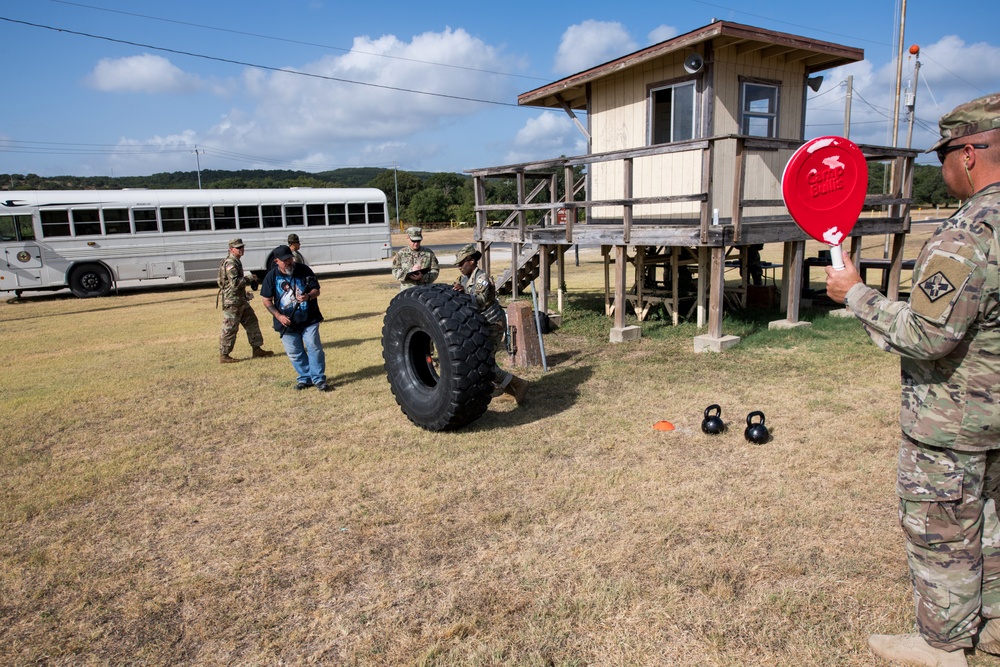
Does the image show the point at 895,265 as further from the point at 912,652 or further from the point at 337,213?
the point at 337,213

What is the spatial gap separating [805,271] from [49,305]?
59.2 ft

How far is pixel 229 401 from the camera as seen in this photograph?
22.7 feet

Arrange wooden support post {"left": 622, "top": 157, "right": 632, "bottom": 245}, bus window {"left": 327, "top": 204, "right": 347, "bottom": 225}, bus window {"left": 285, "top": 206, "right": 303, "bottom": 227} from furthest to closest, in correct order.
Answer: bus window {"left": 327, "top": 204, "right": 347, "bottom": 225}, bus window {"left": 285, "top": 206, "right": 303, "bottom": 227}, wooden support post {"left": 622, "top": 157, "right": 632, "bottom": 245}

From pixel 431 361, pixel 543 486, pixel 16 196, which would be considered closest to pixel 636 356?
pixel 431 361

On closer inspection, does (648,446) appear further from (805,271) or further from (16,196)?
(16,196)

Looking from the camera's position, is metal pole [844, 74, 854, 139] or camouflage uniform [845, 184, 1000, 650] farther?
metal pole [844, 74, 854, 139]

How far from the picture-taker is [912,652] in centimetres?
248

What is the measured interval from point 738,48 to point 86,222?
16.5 meters

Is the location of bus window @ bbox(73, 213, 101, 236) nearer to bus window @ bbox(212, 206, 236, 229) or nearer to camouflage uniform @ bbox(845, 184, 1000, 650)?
bus window @ bbox(212, 206, 236, 229)

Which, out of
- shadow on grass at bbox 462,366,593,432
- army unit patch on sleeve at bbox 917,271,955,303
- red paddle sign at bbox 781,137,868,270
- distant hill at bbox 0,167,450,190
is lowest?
Result: shadow on grass at bbox 462,366,593,432

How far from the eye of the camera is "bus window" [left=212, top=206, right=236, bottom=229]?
747 inches

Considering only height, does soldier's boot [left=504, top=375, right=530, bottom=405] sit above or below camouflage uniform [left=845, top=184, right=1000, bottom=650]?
below

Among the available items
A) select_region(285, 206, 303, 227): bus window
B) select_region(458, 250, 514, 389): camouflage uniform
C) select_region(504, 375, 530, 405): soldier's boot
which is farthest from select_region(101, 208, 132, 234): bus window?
select_region(504, 375, 530, 405): soldier's boot

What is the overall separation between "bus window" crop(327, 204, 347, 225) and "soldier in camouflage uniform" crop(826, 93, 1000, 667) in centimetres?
1990
